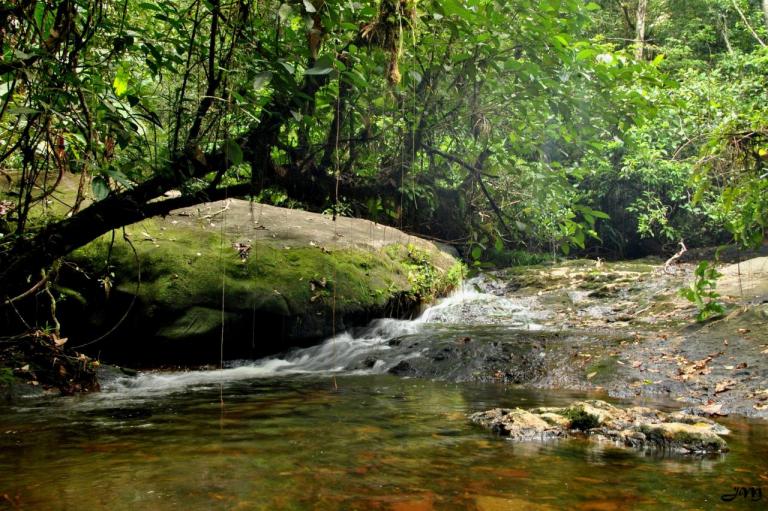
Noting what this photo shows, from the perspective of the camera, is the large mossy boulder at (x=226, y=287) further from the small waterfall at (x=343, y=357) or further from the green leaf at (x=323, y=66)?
the green leaf at (x=323, y=66)

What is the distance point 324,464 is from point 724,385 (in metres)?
4.14

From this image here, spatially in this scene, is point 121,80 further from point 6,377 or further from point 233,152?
point 6,377

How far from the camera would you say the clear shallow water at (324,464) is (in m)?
2.63

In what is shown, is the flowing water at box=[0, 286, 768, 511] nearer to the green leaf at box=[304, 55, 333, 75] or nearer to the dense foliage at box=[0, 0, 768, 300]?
the dense foliage at box=[0, 0, 768, 300]

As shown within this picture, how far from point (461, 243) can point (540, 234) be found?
0.85 metres

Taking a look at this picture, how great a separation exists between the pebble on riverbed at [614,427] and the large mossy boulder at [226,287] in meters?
3.26

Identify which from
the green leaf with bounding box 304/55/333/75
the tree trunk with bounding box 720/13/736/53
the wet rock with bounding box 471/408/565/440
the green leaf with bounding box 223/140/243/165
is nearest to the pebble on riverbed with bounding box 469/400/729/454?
the wet rock with bounding box 471/408/565/440

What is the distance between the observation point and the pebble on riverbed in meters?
3.52

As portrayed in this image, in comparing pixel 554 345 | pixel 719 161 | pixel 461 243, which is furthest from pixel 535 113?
pixel 554 345

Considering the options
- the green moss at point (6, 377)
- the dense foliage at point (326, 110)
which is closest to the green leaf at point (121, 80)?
the dense foliage at point (326, 110)

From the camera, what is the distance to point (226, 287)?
787 centimetres

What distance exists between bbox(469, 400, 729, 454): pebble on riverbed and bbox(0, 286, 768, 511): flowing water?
14 cm

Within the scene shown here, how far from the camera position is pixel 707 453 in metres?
3.43

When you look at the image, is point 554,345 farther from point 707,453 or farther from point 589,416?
point 707,453
